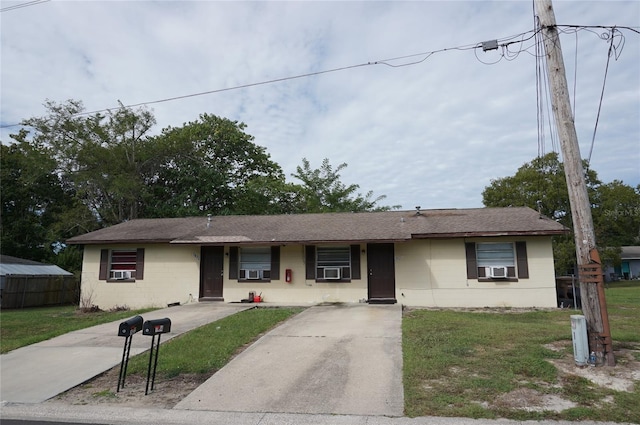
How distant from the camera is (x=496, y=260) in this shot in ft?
46.9

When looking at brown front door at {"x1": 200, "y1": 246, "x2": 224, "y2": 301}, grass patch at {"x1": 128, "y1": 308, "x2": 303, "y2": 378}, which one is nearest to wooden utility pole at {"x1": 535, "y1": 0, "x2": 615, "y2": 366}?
grass patch at {"x1": 128, "y1": 308, "x2": 303, "y2": 378}

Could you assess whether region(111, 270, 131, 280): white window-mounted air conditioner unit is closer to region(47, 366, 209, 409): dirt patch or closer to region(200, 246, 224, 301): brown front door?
region(200, 246, 224, 301): brown front door

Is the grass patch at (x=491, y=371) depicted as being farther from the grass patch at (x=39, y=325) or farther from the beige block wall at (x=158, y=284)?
the beige block wall at (x=158, y=284)

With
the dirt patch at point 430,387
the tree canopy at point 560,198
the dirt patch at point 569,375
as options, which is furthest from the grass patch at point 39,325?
the tree canopy at point 560,198

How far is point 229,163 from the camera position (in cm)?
3231

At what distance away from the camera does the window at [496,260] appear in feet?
45.9

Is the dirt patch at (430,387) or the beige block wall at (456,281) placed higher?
the beige block wall at (456,281)

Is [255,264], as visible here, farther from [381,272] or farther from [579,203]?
[579,203]

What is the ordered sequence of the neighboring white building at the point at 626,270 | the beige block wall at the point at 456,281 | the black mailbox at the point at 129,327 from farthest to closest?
the neighboring white building at the point at 626,270 → the beige block wall at the point at 456,281 → the black mailbox at the point at 129,327

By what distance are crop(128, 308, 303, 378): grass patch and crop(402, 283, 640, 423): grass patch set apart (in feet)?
11.0

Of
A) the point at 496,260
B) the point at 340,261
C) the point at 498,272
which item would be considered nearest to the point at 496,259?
the point at 496,260

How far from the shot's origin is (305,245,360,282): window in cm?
1505

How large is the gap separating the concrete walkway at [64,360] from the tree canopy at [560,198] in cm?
2657

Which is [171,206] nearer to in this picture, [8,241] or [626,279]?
[8,241]
